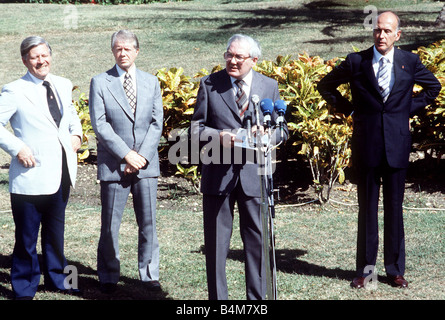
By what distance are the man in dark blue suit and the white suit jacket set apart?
253 cm

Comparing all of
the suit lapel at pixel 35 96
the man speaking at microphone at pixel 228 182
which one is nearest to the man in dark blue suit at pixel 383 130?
the man speaking at microphone at pixel 228 182

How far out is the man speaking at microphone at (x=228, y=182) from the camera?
15.4 feet

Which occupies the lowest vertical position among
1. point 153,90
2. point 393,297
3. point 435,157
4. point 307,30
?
point 393,297

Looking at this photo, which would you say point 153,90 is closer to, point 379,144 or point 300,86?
point 379,144

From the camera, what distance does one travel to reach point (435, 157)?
9.14m

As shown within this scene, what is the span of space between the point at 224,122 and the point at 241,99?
0.21 meters

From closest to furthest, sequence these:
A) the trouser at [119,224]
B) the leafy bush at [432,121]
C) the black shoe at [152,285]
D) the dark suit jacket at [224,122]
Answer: the dark suit jacket at [224,122], the trouser at [119,224], the black shoe at [152,285], the leafy bush at [432,121]

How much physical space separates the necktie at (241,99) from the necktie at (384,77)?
1408mm

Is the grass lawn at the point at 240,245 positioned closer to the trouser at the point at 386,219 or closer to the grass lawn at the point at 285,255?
the grass lawn at the point at 285,255

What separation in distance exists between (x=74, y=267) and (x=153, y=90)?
1738 mm

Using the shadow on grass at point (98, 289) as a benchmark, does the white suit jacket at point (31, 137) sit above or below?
above

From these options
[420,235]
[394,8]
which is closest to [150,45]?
[394,8]

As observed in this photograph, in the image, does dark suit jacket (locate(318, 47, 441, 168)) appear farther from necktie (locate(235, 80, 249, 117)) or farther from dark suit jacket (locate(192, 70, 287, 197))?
necktie (locate(235, 80, 249, 117))

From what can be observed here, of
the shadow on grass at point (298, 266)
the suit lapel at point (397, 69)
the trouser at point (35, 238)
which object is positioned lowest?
the shadow on grass at point (298, 266)
